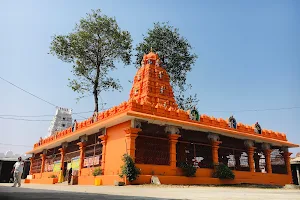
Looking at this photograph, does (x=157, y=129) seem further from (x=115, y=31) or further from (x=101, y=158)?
(x=115, y=31)

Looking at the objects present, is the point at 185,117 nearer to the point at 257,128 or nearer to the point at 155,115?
the point at 155,115

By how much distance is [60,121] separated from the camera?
6156 centimetres

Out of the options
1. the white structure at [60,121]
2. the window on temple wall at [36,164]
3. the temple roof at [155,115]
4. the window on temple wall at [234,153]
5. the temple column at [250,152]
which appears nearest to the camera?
the temple roof at [155,115]

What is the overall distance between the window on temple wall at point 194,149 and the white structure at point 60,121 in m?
49.8

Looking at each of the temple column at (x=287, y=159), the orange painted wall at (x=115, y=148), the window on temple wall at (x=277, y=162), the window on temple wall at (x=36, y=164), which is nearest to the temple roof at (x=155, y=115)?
the orange painted wall at (x=115, y=148)

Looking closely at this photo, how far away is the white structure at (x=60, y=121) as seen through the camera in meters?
60.7

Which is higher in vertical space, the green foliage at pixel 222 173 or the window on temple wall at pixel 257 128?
the window on temple wall at pixel 257 128

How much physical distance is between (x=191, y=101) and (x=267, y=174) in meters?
11.3

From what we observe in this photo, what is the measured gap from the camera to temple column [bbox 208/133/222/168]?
16.5 m

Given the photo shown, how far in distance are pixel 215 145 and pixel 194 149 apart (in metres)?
1.70

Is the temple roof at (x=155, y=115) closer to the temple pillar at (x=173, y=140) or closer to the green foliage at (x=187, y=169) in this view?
the temple pillar at (x=173, y=140)

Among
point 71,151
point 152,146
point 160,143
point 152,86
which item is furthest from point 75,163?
point 152,86

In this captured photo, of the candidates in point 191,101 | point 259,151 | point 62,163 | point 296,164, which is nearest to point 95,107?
point 62,163

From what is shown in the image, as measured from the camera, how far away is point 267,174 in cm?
1945
